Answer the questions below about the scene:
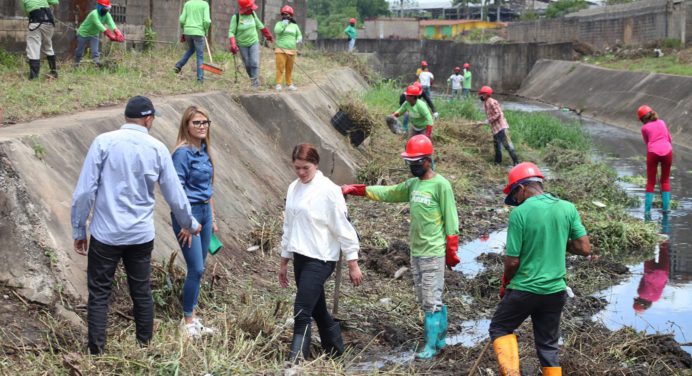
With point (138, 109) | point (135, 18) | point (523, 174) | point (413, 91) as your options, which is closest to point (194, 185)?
point (138, 109)

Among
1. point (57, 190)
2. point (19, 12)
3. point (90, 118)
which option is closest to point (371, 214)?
point (90, 118)

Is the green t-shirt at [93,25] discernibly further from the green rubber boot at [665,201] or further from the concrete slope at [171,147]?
the green rubber boot at [665,201]

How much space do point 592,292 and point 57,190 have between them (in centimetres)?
547

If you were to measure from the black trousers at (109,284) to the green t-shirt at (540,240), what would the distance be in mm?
2402

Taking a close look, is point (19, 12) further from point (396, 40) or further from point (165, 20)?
point (396, 40)

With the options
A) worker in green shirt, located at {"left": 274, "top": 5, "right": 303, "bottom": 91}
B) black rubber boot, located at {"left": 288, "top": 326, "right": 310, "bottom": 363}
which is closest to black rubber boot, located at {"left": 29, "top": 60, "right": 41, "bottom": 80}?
worker in green shirt, located at {"left": 274, "top": 5, "right": 303, "bottom": 91}

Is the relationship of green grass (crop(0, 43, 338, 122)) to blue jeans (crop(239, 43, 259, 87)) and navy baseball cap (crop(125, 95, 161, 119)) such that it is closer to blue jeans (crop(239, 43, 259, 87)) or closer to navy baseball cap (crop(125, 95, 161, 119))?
blue jeans (crop(239, 43, 259, 87))

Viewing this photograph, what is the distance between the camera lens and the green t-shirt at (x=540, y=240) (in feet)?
20.0

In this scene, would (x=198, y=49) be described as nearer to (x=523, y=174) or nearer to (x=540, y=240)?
(x=523, y=174)

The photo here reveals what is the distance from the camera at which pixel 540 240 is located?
6.10 meters

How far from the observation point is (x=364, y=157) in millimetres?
16641

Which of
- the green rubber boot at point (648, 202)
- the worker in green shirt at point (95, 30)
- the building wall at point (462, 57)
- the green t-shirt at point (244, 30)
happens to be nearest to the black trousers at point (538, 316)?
the green rubber boot at point (648, 202)

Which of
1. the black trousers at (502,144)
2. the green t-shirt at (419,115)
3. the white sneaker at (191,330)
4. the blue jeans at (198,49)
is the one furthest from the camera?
the black trousers at (502,144)

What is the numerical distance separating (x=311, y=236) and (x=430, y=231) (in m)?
1.20
